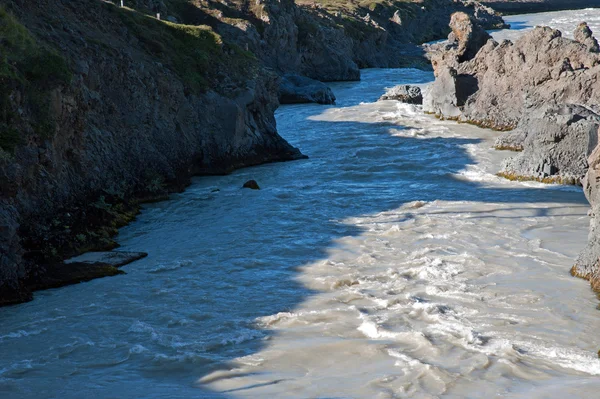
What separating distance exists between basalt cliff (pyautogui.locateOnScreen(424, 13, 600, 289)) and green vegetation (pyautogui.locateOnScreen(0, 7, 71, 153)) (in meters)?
11.0

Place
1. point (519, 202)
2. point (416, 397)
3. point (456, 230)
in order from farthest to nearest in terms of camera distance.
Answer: point (519, 202)
point (456, 230)
point (416, 397)

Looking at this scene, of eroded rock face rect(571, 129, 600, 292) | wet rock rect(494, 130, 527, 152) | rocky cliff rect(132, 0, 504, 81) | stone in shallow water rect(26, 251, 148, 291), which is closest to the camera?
eroded rock face rect(571, 129, 600, 292)

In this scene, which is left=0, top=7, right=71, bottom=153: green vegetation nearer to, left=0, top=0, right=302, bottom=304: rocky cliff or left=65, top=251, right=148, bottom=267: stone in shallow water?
left=0, top=0, right=302, bottom=304: rocky cliff

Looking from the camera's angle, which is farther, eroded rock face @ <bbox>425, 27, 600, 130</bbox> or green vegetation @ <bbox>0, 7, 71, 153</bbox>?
eroded rock face @ <bbox>425, 27, 600, 130</bbox>

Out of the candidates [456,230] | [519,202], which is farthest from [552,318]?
[519,202]

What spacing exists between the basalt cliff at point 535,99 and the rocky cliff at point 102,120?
8558 millimetres

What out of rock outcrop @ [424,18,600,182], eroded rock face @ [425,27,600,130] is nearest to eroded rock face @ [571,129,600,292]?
rock outcrop @ [424,18,600,182]

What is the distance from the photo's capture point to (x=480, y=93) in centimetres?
3369

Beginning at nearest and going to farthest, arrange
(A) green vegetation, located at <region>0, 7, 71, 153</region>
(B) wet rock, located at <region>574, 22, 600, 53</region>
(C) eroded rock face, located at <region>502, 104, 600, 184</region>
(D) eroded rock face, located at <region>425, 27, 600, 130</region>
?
(A) green vegetation, located at <region>0, 7, 71, 153</region>
(C) eroded rock face, located at <region>502, 104, 600, 184</region>
(D) eroded rock face, located at <region>425, 27, 600, 130</region>
(B) wet rock, located at <region>574, 22, 600, 53</region>

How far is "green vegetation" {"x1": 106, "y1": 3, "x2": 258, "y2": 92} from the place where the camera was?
78.0 ft

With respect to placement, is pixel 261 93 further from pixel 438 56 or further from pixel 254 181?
pixel 438 56

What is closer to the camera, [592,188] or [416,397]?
[416,397]

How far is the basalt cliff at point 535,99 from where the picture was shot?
21781 mm

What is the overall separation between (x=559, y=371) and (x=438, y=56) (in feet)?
104
